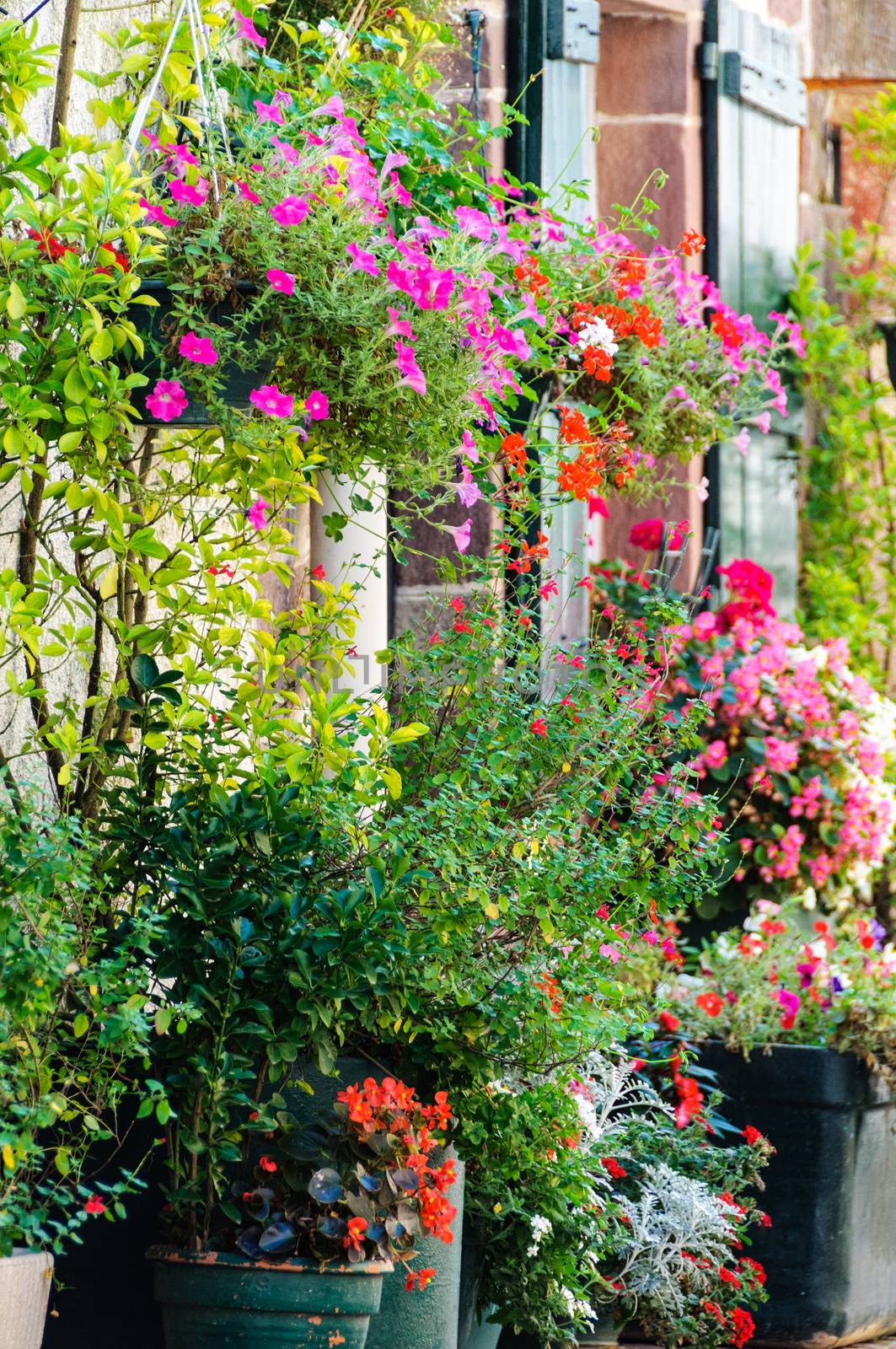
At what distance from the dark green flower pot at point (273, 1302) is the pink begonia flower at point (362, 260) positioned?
1325mm

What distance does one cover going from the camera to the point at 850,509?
6336 millimetres

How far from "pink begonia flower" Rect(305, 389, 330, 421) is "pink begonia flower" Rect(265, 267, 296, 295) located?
14 cm

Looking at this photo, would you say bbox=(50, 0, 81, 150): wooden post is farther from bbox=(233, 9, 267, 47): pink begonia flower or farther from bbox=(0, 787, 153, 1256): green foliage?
bbox=(0, 787, 153, 1256): green foliage

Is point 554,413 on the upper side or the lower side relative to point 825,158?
lower

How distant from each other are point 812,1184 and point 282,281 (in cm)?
231

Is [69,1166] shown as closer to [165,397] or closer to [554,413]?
[165,397]

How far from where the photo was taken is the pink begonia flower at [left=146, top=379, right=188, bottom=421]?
2.57 m

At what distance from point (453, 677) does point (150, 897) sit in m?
0.76

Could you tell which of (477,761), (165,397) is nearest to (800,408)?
(477,761)

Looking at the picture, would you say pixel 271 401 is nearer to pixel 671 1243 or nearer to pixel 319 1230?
pixel 319 1230

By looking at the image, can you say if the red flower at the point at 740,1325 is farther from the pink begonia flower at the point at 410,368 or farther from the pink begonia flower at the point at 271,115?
the pink begonia flower at the point at 271,115

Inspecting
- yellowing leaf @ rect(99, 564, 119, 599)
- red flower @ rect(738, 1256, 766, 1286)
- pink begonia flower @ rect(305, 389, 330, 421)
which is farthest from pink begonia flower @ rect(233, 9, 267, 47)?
red flower @ rect(738, 1256, 766, 1286)

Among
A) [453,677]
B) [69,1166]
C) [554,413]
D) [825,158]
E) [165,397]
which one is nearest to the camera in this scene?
[69,1166]

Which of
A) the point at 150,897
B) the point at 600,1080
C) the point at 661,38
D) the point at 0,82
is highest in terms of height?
the point at 661,38
